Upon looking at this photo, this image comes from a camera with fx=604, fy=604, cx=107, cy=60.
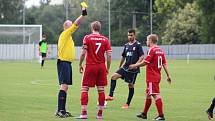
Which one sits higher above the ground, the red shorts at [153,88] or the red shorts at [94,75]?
the red shorts at [94,75]

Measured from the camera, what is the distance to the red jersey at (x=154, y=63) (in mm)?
13758

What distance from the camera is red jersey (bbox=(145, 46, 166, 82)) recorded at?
1376cm

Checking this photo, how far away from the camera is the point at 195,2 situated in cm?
8512

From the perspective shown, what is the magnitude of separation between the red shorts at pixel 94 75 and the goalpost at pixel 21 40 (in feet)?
152

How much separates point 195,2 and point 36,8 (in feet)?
171

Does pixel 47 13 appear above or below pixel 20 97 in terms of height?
above

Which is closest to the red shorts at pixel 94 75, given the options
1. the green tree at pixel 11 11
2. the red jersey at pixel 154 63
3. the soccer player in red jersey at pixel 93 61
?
the soccer player in red jersey at pixel 93 61

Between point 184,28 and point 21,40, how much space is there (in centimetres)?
2980

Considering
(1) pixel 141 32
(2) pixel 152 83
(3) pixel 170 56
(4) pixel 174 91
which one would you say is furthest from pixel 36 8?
(2) pixel 152 83

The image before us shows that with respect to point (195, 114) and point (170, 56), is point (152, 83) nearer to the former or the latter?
point (195, 114)

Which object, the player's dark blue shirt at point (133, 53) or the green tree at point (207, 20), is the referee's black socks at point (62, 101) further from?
the green tree at point (207, 20)

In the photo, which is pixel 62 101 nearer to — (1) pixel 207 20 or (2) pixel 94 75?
(2) pixel 94 75

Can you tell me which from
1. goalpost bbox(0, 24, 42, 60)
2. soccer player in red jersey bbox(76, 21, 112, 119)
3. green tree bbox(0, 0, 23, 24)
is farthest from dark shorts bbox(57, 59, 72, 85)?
green tree bbox(0, 0, 23, 24)

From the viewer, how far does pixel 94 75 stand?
1350 centimetres
